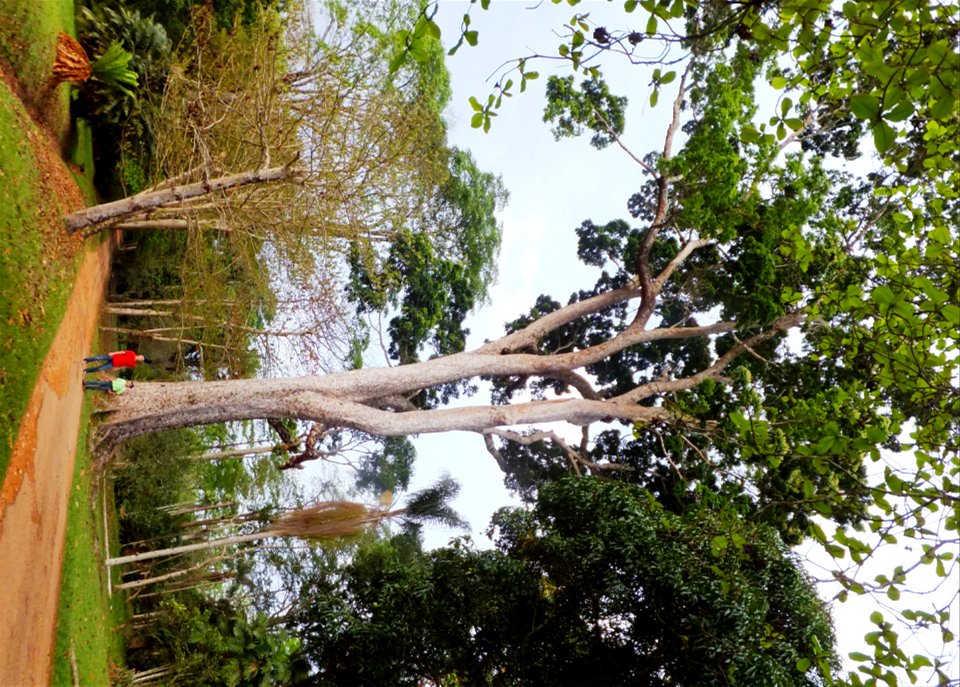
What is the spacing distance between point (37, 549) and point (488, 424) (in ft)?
20.7

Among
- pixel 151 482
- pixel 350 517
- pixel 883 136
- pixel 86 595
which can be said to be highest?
pixel 151 482

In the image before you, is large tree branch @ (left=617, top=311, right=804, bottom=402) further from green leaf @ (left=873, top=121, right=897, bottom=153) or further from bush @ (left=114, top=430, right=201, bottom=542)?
green leaf @ (left=873, top=121, right=897, bottom=153)

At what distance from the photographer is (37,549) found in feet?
24.6

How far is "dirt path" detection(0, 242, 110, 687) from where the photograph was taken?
6.68 metres

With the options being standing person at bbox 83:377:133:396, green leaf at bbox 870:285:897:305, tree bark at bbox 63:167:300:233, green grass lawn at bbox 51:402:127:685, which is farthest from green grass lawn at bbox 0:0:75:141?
green leaf at bbox 870:285:897:305

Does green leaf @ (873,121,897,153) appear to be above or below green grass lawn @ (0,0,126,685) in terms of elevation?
below

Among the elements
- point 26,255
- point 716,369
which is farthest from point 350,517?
point 716,369

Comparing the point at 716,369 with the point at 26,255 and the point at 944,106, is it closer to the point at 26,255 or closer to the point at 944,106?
the point at 944,106

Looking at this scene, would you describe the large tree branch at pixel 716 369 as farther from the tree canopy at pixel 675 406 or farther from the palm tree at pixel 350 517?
the palm tree at pixel 350 517

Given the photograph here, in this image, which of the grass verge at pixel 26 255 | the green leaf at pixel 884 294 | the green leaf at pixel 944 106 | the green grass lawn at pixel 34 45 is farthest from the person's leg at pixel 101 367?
the green leaf at pixel 944 106

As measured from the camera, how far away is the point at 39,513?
7617 mm

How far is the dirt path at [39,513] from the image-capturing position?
6.68 metres

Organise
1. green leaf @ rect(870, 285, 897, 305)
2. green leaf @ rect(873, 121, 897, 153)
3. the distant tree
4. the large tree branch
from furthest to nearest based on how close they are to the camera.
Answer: the large tree branch, the distant tree, green leaf @ rect(870, 285, 897, 305), green leaf @ rect(873, 121, 897, 153)

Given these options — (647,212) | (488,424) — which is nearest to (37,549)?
(488,424)
